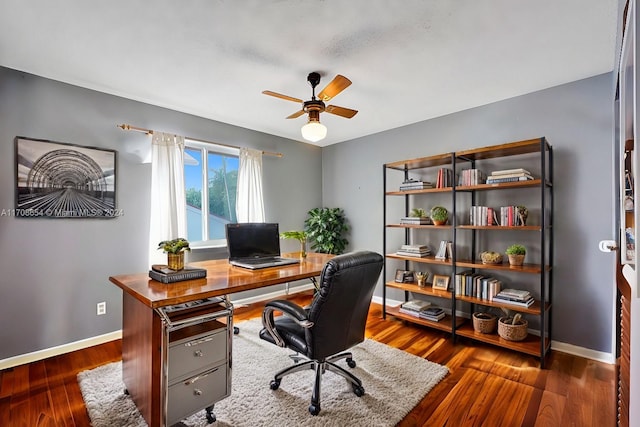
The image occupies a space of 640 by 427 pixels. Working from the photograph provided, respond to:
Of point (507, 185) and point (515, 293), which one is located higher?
point (507, 185)

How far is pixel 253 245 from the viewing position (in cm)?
262

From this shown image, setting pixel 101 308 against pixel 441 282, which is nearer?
pixel 101 308

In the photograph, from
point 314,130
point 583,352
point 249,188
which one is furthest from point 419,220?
point 249,188

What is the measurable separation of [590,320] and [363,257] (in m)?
2.28

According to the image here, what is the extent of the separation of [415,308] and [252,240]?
195cm

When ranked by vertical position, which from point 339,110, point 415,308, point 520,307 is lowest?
point 415,308

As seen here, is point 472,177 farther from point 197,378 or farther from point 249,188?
point 197,378

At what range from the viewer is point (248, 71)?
8.38ft

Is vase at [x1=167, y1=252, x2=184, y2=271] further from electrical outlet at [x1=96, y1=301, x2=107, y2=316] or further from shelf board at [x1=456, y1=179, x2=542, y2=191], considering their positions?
shelf board at [x1=456, y1=179, x2=542, y2=191]

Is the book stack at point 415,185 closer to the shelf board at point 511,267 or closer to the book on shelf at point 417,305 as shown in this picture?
→ the shelf board at point 511,267

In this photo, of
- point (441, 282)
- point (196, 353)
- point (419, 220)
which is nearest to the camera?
point (196, 353)

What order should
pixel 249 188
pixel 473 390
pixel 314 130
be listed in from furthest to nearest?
pixel 249 188 → pixel 314 130 → pixel 473 390

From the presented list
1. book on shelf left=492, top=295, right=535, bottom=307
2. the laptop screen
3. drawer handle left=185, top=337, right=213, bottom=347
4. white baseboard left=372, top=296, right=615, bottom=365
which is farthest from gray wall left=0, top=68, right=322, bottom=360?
white baseboard left=372, top=296, right=615, bottom=365

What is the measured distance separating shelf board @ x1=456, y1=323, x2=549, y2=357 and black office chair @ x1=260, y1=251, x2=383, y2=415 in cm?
139
